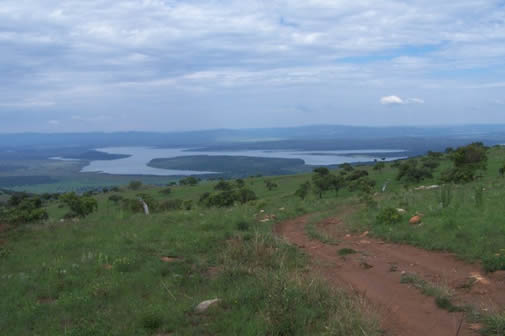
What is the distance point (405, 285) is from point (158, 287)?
4488mm

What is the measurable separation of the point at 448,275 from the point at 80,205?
30.4 metres

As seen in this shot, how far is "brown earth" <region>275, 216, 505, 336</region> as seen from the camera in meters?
6.16

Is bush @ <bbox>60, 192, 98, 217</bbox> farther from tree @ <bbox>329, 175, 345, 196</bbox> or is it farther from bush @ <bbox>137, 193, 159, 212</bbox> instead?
tree @ <bbox>329, 175, 345, 196</bbox>

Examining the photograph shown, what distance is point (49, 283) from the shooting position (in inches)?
314

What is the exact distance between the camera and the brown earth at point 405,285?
6.16 m

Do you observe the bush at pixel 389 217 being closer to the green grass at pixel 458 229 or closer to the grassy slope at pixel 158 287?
the green grass at pixel 458 229

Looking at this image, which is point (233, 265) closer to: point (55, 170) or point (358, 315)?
point (358, 315)

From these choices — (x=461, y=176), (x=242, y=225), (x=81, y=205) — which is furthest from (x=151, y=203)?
(x=461, y=176)

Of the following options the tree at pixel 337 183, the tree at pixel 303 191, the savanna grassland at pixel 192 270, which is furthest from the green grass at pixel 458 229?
the tree at pixel 337 183

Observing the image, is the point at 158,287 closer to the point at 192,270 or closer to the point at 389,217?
the point at 192,270

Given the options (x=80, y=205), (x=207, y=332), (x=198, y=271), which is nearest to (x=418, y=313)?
(x=207, y=332)

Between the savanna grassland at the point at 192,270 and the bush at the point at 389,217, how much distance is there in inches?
1.2

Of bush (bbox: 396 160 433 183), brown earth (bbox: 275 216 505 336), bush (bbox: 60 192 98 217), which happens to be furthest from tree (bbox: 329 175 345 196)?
brown earth (bbox: 275 216 505 336)

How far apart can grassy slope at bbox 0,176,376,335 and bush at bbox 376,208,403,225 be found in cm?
395
